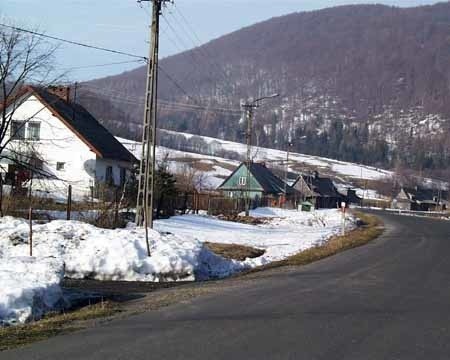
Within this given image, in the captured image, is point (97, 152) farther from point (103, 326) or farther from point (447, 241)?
point (103, 326)

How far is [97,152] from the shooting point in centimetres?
4672

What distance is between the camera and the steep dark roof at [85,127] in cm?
4669

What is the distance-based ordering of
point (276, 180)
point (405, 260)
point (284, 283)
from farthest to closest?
point (276, 180)
point (405, 260)
point (284, 283)

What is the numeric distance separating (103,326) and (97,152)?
3813 centimetres

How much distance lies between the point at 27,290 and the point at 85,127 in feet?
128

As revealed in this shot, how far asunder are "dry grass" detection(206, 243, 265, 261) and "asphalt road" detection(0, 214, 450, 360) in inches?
240

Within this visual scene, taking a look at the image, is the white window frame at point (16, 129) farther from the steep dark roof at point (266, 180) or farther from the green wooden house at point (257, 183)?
the steep dark roof at point (266, 180)

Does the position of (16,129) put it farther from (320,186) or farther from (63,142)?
(320,186)

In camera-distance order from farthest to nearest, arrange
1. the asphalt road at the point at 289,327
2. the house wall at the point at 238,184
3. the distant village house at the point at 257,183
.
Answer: the distant village house at the point at 257,183
the house wall at the point at 238,184
the asphalt road at the point at 289,327

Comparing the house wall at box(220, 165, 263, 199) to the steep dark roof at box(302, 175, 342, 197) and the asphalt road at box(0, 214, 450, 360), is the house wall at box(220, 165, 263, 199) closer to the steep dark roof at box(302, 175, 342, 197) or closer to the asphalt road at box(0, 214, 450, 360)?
the steep dark roof at box(302, 175, 342, 197)

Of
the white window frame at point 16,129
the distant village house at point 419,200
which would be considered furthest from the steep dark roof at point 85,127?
the distant village house at point 419,200

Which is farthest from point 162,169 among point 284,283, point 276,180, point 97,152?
point 276,180

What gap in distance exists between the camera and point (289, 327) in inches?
365

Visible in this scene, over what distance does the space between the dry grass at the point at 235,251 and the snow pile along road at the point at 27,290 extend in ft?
30.0
